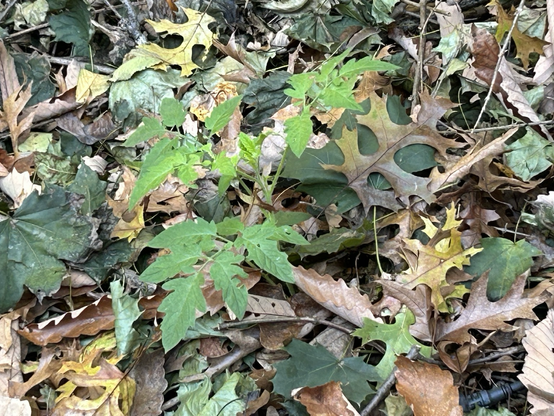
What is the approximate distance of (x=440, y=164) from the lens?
188 centimetres

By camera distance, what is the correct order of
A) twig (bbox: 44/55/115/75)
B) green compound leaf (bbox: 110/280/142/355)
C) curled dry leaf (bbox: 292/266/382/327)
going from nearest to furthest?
curled dry leaf (bbox: 292/266/382/327) → green compound leaf (bbox: 110/280/142/355) → twig (bbox: 44/55/115/75)

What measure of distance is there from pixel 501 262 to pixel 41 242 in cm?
176

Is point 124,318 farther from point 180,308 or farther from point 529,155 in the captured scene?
point 529,155

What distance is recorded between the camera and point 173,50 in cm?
253

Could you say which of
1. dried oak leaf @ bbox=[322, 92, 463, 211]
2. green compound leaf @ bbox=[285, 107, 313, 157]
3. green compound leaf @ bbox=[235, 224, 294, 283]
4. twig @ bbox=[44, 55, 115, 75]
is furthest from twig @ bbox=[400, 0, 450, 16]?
twig @ bbox=[44, 55, 115, 75]

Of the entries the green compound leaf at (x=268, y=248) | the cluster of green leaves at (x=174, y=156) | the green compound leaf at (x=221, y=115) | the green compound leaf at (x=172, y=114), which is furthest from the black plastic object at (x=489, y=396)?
the green compound leaf at (x=172, y=114)

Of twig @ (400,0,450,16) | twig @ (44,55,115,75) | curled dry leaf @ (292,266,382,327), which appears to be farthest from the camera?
twig @ (44,55,115,75)

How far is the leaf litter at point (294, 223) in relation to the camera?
4.75 ft

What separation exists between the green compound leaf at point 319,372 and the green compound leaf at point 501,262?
50 centimetres

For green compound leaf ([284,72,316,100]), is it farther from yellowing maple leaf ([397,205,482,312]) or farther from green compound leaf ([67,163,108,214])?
green compound leaf ([67,163,108,214])

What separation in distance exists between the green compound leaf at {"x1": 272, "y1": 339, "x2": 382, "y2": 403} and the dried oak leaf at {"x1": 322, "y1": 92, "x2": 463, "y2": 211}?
0.61m

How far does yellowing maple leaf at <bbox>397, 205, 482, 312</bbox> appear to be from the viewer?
62.9 inches

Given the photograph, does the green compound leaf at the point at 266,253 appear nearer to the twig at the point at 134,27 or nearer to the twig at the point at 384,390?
the twig at the point at 384,390

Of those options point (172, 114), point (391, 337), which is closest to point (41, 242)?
point (172, 114)
